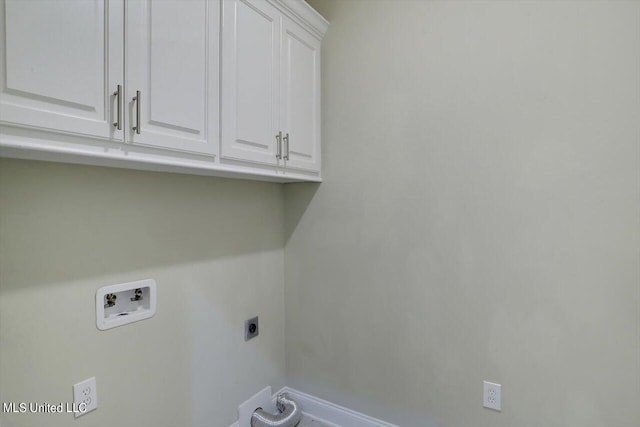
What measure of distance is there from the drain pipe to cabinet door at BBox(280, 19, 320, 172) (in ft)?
4.26

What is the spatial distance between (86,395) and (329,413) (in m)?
1.24

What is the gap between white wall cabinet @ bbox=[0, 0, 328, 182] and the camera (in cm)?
79

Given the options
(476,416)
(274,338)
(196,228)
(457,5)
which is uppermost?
(457,5)

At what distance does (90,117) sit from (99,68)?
0.14m

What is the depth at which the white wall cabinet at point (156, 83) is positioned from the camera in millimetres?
795

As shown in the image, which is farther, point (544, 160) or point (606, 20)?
point (544, 160)

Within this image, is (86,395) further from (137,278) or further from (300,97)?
(300,97)

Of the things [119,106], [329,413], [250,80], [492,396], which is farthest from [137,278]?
[492,396]

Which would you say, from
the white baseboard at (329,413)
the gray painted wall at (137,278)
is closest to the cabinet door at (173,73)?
the gray painted wall at (137,278)

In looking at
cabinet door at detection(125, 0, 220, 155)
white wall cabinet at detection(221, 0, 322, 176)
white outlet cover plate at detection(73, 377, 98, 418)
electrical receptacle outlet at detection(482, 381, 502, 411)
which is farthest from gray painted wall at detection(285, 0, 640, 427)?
white outlet cover plate at detection(73, 377, 98, 418)

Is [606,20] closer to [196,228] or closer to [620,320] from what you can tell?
[620,320]

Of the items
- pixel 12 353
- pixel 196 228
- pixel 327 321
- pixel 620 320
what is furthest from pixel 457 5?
pixel 12 353

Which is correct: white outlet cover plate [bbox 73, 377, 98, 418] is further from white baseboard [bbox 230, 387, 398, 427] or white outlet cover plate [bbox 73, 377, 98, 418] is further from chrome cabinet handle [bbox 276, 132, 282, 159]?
chrome cabinet handle [bbox 276, 132, 282, 159]

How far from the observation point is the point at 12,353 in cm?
100
